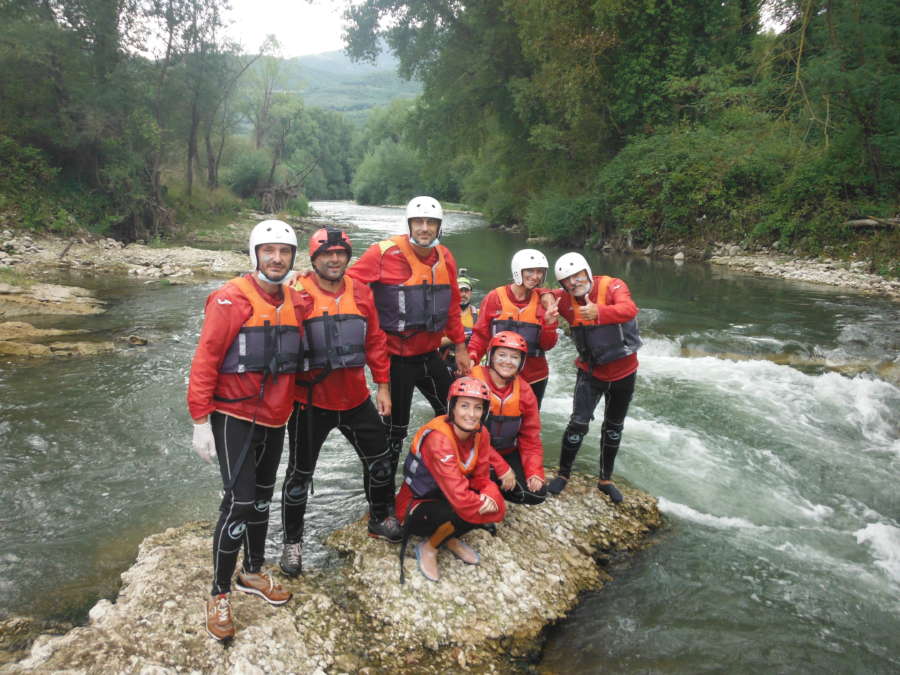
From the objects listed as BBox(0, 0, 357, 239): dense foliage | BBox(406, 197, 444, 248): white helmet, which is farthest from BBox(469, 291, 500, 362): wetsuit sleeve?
BBox(0, 0, 357, 239): dense foliage

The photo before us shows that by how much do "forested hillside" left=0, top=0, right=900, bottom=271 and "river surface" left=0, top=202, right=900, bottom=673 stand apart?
24.2ft

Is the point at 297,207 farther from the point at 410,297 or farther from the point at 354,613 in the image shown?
the point at 354,613

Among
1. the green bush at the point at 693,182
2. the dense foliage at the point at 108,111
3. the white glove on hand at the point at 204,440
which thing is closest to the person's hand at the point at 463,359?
the white glove on hand at the point at 204,440

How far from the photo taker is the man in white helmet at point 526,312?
16.5 ft

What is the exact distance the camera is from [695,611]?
14.0ft

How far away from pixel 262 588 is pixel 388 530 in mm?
1007

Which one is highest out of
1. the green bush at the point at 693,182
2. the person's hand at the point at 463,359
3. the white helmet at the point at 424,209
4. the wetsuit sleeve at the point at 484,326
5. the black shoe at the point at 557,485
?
the green bush at the point at 693,182

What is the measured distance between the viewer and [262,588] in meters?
3.70

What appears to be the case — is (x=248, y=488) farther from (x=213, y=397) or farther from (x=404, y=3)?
(x=404, y=3)

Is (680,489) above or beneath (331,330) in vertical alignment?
beneath

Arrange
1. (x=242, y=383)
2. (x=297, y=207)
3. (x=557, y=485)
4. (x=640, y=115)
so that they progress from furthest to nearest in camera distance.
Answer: (x=297, y=207)
(x=640, y=115)
(x=557, y=485)
(x=242, y=383)

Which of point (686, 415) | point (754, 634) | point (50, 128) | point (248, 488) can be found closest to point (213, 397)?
point (248, 488)

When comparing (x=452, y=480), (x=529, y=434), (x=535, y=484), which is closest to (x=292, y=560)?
(x=452, y=480)

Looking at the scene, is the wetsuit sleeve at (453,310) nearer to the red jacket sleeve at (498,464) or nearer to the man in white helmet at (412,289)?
the man in white helmet at (412,289)
